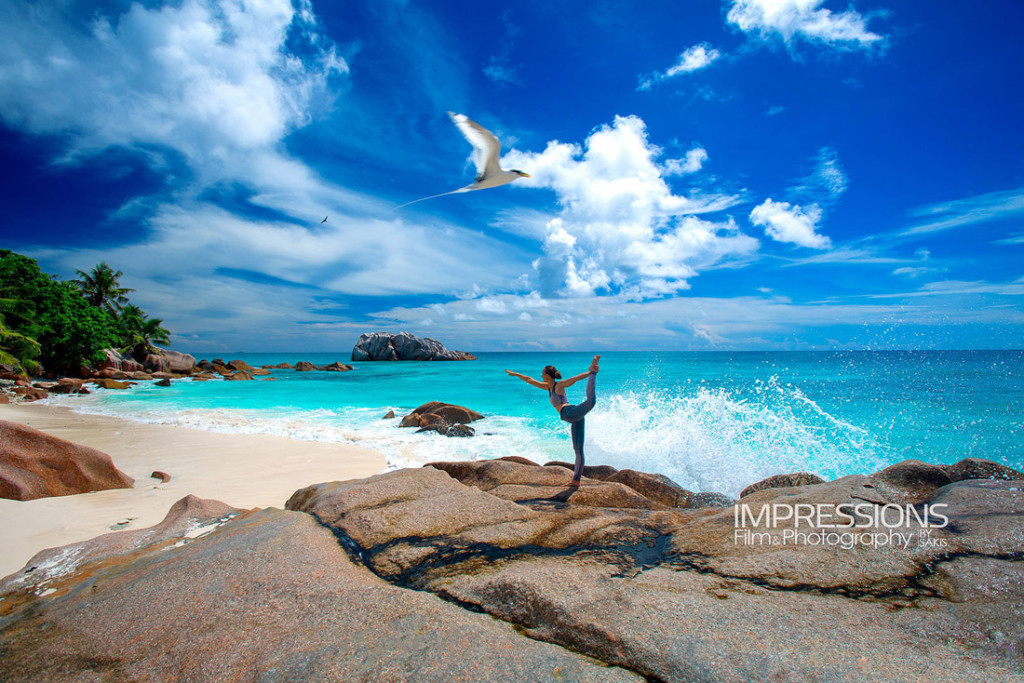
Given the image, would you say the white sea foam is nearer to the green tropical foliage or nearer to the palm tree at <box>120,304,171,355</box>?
the green tropical foliage

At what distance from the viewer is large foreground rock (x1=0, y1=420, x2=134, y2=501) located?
628 cm

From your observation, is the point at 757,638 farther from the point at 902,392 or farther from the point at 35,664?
the point at 902,392


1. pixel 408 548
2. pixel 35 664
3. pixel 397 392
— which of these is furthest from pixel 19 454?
pixel 397 392

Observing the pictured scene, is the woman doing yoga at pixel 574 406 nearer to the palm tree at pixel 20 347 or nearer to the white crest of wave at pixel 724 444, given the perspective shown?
the white crest of wave at pixel 724 444

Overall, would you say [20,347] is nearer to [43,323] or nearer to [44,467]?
[43,323]

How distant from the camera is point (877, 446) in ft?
44.8

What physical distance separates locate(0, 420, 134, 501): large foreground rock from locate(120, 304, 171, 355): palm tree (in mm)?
53172

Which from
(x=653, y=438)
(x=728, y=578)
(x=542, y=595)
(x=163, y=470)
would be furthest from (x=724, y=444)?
(x=163, y=470)

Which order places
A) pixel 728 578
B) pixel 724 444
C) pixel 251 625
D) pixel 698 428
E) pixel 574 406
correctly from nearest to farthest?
pixel 251 625 → pixel 728 578 → pixel 574 406 → pixel 724 444 → pixel 698 428

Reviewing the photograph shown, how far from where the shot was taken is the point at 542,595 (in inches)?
113

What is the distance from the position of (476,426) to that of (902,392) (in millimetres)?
26549

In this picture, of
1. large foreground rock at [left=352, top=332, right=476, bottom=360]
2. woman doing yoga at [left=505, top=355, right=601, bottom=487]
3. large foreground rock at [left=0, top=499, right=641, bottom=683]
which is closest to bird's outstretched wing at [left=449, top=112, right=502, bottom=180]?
woman doing yoga at [left=505, top=355, right=601, bottom=487]

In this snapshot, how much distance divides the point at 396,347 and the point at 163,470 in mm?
80852

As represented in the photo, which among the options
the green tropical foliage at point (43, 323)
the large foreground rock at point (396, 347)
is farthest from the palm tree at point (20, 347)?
the large foreground rock at point (396, 347)
